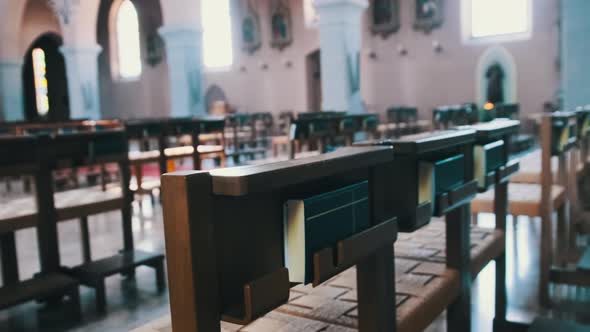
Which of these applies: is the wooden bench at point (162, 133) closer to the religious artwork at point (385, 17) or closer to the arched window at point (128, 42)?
the religious artwork at point (385, 17)

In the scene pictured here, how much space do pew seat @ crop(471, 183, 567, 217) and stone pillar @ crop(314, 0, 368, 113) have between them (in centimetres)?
614

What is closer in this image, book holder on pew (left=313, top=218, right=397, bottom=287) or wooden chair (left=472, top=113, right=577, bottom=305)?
book holder on pew (left=313, top=218, right=397, bottom=287)

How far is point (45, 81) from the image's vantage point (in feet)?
68.1

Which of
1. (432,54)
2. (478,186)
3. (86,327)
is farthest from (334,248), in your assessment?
(432,54)

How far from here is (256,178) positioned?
3.35 ft

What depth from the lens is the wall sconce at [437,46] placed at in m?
13.9

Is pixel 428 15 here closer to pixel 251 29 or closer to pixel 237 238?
pixel 251 29

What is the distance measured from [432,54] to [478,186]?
12.5 metres

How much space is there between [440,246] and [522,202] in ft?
3.57

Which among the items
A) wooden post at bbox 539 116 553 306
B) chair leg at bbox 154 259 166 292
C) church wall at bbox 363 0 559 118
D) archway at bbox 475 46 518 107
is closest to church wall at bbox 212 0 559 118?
church wall at bbox 363 0 559 118

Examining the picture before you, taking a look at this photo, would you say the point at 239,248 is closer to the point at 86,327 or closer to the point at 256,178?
the point at 256,178

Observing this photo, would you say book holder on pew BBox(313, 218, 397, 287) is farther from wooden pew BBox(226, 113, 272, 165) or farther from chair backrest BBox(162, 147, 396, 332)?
wooden pew BBox(226, 113, 272, 165)

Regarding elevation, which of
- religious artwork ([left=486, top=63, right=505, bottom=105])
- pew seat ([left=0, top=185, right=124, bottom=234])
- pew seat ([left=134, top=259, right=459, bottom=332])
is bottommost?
Result: pew seat ([left=134, top=259, right=459, bottom=332])

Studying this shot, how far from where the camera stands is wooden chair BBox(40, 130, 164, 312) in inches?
130
